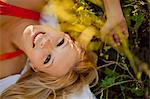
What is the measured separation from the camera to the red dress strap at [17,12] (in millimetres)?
3133

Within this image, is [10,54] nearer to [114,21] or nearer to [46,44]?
[46,44]

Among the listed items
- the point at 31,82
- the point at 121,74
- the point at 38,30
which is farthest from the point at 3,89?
the point at 121,74

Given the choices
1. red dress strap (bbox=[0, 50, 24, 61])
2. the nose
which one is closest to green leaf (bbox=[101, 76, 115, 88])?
the nose

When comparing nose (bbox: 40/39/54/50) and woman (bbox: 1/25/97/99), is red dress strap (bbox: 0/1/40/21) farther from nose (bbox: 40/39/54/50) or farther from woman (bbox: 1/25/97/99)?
nose (bbox: 40/39/54/50)

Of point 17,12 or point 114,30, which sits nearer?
point 114,30

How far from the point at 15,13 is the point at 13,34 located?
0.10 metres

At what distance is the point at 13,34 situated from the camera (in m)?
3.18

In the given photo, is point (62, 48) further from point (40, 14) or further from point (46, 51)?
point (40, 14)

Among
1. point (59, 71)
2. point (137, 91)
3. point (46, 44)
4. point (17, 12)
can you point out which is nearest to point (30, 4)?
point (17, 12)

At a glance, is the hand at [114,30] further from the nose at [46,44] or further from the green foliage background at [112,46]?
the nose at [46,44]

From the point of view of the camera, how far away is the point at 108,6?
10.2ft

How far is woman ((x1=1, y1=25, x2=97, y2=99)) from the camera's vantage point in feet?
10.1

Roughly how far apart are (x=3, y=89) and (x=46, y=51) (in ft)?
1.01

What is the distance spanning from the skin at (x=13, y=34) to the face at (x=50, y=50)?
0.07 meters
